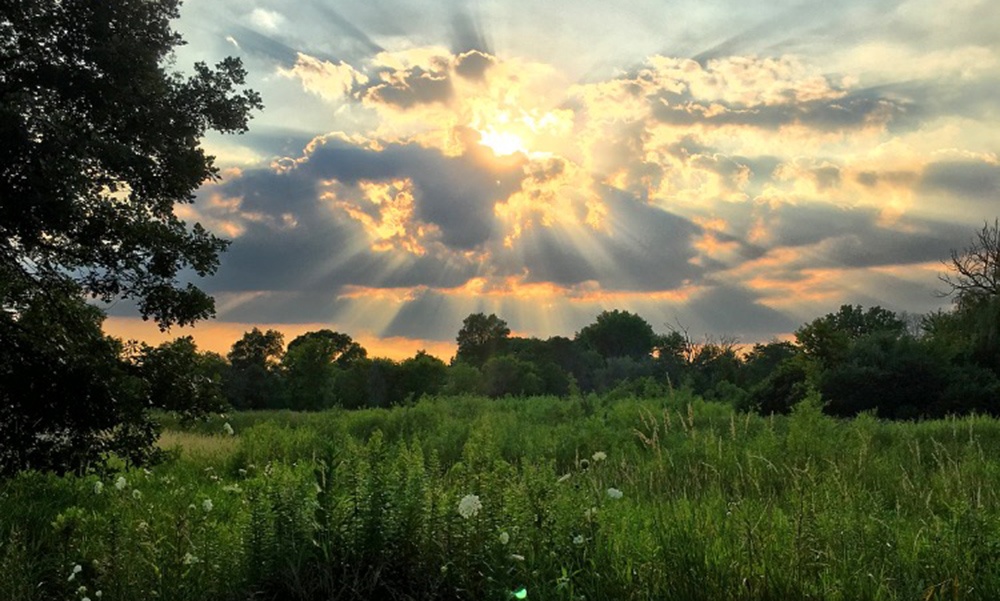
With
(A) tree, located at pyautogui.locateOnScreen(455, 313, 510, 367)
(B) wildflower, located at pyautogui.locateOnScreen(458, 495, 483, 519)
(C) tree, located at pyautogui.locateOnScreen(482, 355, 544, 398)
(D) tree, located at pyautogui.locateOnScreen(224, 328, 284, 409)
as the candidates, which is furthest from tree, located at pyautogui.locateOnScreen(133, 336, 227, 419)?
(A) tree, located at pyautogui.locateOnScreen(455, 313, 510, 367)

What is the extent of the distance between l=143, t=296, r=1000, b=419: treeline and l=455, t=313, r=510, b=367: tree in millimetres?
111

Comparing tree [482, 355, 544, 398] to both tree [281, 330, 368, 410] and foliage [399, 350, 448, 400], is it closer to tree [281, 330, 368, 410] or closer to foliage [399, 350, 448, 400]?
foliage [399, 350, 448, 400]

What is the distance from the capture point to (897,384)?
25.2 meters

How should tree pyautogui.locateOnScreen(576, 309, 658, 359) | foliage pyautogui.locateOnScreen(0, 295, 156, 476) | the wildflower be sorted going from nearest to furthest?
the wildflower < foliage pyautogui.locateOnScreen(0, 295, 156, 476) < tree pyautogui.locateOnScreen(576, 309, 658, 359)

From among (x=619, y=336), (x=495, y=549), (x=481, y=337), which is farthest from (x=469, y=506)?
Answer: (x=619, y=336)

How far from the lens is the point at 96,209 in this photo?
9.63m

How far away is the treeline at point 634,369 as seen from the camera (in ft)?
80.6

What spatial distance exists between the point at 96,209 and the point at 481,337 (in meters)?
63.6

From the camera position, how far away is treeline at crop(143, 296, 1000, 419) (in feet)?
80.6

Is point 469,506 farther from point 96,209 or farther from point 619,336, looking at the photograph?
point 619,336

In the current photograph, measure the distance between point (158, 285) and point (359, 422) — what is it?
12643 millimetres

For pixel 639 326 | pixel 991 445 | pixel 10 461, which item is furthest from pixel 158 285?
pixel 639 326

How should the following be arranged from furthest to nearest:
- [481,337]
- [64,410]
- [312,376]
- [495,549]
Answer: [481,337], [312,376], [64,410], [495,549]

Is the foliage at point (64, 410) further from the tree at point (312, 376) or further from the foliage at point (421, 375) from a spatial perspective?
the foliage at point (421, 375)
